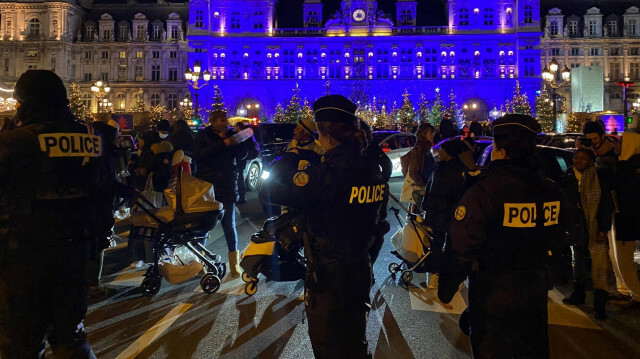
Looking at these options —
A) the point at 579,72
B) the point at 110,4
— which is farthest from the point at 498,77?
Result: the point at 110,4

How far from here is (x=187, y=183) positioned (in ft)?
17.1

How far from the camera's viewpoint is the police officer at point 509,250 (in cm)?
250

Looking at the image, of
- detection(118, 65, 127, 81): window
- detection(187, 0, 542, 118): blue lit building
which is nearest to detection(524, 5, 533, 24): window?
detection(187, 0, 542, 118): blue lit building

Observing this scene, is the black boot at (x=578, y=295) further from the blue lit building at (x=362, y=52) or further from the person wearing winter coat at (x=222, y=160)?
the blue lit building at (x=362, y=52)

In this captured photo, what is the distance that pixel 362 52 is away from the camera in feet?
164

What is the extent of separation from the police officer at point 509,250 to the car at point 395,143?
41.6 feet

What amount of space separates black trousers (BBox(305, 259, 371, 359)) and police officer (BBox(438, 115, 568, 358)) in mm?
486

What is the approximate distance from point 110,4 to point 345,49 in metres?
30.6

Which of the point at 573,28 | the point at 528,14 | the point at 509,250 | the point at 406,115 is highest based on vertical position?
the point at 528,14

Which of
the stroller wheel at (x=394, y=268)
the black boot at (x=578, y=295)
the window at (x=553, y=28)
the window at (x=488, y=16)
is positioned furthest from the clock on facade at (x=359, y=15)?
the black boot at (x=578, y=295)

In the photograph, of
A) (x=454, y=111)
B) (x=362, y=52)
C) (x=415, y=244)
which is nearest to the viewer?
(x=415, y=244)

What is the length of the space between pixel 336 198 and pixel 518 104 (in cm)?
4434

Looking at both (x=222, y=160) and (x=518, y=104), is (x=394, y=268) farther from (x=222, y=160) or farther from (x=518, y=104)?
(x=518, y=104)

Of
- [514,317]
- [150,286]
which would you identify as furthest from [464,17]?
[514,317]
